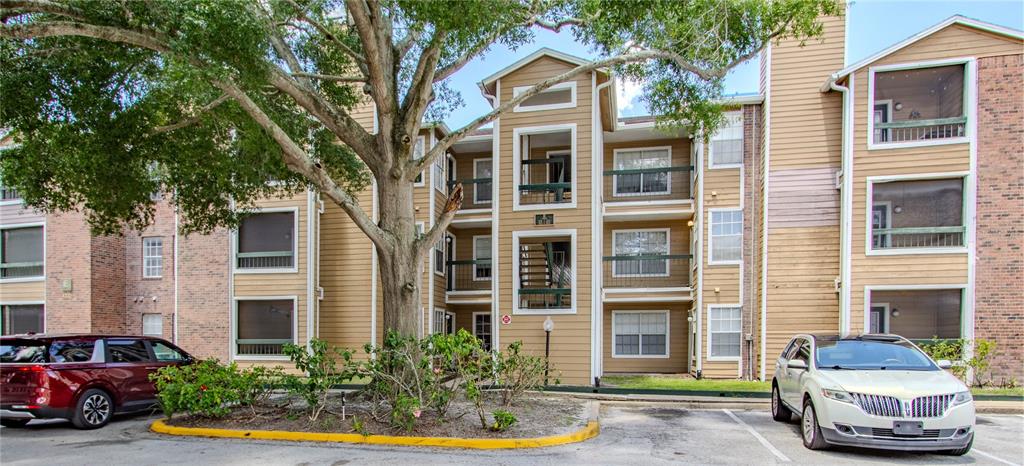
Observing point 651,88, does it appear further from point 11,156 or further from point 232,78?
point 11,156

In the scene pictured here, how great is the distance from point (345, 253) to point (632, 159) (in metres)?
9.77

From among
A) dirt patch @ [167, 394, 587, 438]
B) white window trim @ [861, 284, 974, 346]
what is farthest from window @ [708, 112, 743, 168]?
dirt patch @ [167, 394, 587, 438]

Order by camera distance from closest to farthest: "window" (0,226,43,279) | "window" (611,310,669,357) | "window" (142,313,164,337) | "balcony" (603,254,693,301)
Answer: "balcony" (603,254,693,301)
"window" (611,310,669,357)
"window" (142,313,164,337)
"window" (0,226,43,279)

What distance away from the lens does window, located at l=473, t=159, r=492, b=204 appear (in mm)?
19188

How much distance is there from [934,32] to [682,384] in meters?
10.8

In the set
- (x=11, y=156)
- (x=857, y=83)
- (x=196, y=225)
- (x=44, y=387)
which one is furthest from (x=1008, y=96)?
(x=11, y=156)

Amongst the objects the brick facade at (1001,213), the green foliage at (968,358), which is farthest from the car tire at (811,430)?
the brick facade at (1001,213)

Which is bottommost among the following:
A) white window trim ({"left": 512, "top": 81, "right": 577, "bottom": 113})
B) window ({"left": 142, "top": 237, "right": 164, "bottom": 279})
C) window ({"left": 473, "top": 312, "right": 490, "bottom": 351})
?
window ({"left": 473, "top": 312, "right": 490, "bottom": 351})

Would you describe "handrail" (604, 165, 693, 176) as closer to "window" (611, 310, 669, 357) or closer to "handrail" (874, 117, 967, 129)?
"window" (611, 310, 669, 357)

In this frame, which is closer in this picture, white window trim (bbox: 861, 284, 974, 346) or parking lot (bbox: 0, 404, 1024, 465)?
parking lot (bbox: 0, 404, 1024, 465)

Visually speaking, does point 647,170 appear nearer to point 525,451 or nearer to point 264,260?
point 525,451

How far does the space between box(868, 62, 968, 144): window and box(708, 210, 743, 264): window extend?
4.00m

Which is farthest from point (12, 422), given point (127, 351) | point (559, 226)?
point (559, 226)

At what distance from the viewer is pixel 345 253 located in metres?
17.8
